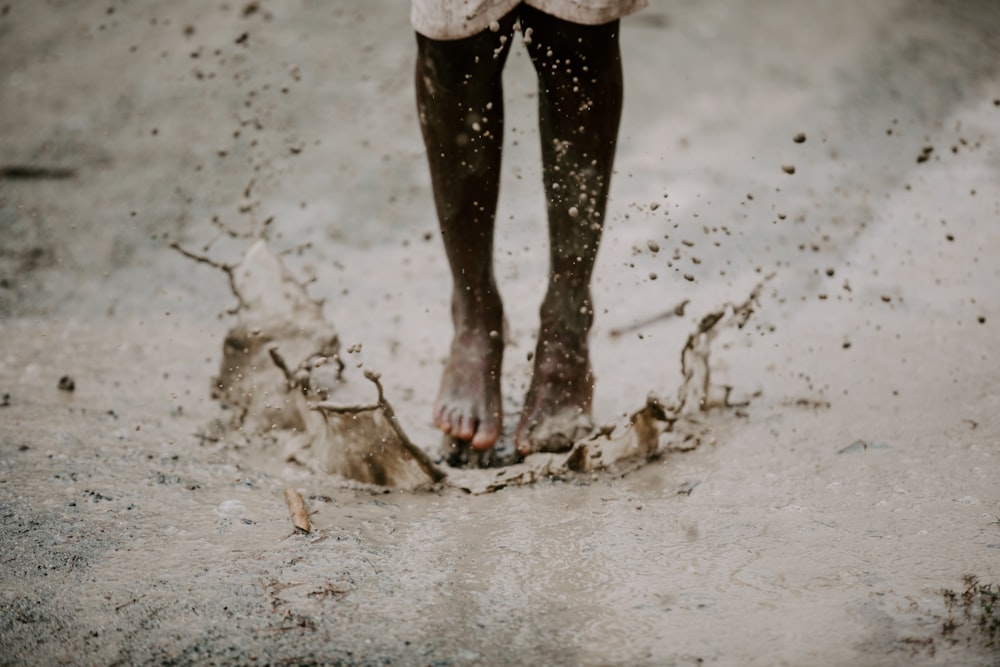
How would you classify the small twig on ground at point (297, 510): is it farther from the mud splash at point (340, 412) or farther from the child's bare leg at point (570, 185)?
the child's bare leg at point (570, 185)

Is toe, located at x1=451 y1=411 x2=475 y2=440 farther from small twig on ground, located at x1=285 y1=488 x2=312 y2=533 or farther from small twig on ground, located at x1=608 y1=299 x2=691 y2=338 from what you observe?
small twig on ground, located at x1=608 y1=299 x2=691 y2=338

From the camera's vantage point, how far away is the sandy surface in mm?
1323

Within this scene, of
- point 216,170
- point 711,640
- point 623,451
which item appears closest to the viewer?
point 711,640

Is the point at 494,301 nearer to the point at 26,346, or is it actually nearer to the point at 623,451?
the point at 623,451

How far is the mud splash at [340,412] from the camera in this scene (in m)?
1.78

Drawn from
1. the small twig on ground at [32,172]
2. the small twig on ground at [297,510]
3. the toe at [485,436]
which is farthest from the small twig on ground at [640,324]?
the small twig on ground at [32,172]

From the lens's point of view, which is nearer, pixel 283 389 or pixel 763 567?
pixel 763 567

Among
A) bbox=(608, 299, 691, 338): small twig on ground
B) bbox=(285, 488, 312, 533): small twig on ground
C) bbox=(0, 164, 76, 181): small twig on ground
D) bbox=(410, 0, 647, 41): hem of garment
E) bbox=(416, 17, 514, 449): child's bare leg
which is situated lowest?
bbox=(0, 164, 76, 181): small twig on ground

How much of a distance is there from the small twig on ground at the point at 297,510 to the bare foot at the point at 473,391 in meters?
0.39

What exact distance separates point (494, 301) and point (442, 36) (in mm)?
564

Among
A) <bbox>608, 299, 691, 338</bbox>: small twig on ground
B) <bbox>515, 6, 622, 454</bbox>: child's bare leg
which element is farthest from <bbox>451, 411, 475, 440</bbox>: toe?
<bbox>608, 299, 691, 338</bbox>: small twig on ground

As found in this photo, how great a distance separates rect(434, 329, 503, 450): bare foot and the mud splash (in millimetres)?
64

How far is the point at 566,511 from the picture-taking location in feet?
5.38

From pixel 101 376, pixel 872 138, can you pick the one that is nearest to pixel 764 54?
pixel 872 138
